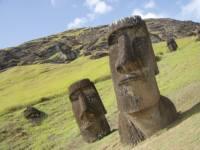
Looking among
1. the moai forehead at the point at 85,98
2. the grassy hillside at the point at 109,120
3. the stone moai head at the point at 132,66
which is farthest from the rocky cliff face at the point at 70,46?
the stone moai head at the point at 132,66

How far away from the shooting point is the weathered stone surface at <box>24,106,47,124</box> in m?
36.6

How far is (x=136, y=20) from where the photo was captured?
16250 mm

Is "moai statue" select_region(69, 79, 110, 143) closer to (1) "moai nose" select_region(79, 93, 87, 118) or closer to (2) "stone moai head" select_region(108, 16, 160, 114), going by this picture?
(1) "moai nose" select_region(79, 93, 87, 118)

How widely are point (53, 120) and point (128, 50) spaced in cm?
2108

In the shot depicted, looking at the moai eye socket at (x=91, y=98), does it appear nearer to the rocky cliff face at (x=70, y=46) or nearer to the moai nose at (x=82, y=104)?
the moai nose at (x=82, y=104)

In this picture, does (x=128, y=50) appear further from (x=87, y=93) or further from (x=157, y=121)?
(x=87, y=93)

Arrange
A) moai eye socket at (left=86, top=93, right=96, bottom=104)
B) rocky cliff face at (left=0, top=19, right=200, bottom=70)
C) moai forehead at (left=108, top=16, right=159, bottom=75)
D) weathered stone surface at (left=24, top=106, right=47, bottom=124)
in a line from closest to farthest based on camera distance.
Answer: moai forehead at (left=108, top=16, right=159, bottom=75) → moai eye socket at (left=86, top=93, right=96, bottom=104) → weathered stone surface at (left=24, top=106, right=47, bottom=124) → rocky cliff face at (left=0, top=19, right=200, bottom=70)

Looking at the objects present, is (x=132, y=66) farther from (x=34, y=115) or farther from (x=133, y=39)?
(x=34, y=115)

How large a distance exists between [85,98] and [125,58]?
24.3ft

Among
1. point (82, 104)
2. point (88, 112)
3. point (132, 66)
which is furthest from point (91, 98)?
point (132, 66)

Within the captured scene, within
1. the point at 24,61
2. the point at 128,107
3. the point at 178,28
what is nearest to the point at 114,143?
the point at 128,107

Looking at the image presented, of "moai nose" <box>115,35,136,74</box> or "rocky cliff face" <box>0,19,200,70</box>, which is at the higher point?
"rocky cliff face" <box>0,19,200,70</box>

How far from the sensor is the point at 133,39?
1598cm

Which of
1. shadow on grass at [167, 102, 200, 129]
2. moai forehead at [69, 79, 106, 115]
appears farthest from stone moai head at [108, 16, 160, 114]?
moai forehead at [69, 79, 106, 115]
